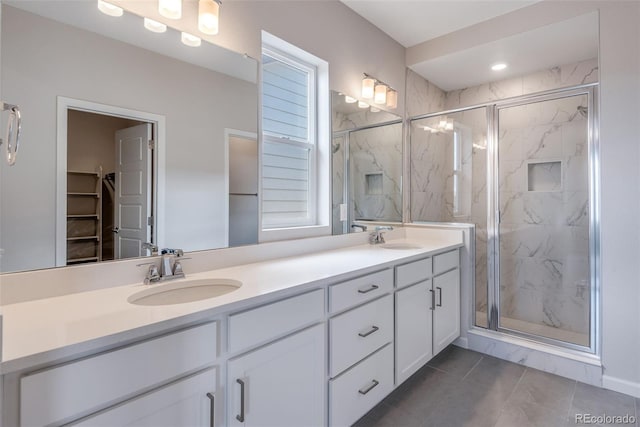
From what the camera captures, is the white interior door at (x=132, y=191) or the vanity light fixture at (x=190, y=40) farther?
the vanity light fixture at (x=190, y=40)

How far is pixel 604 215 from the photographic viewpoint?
207cm

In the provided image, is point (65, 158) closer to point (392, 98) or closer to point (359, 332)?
point (359, 332)

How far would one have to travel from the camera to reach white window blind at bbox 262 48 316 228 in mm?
2018

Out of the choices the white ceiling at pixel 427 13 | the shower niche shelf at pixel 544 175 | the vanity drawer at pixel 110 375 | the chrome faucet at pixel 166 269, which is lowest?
the vanity drawer at pixel 110 375

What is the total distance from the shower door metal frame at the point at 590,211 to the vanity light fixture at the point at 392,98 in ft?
2.51

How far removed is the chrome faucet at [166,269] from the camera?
133 centimetres

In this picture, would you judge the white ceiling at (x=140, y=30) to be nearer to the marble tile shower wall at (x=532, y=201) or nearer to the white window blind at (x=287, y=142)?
the white window blind at (x=287, y=142)

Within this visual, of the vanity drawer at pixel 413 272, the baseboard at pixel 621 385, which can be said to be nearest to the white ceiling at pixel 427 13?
the vanity drawer at pixel 413 272

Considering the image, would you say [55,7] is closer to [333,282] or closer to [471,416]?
[333,282]

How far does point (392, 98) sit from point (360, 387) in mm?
2208

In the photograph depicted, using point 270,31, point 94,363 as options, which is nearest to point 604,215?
point 270,31

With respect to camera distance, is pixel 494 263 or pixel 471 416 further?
pixel 494 263

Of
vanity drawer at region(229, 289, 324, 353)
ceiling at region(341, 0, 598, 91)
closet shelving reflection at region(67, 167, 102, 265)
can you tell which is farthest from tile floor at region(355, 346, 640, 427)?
ceiling at region(341, 0, 598, 91)

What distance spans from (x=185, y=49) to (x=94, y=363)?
1.34 meters
